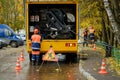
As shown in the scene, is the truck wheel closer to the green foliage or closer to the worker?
the green foliage

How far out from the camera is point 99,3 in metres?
25.0

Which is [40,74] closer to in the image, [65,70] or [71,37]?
[65,70]

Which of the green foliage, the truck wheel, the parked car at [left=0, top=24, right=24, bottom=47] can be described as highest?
the green foliage

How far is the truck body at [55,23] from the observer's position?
74.7ft

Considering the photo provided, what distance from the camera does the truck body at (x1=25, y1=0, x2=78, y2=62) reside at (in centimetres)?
2278

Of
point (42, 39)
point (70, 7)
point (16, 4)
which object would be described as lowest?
Answer: point (42, 39)

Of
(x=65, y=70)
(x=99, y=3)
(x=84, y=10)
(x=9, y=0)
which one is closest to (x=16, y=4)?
(x=9, y=0)

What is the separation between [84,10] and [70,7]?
5.96 m

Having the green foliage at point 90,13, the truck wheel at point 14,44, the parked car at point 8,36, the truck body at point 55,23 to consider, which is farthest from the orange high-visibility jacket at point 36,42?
the truck wheel at point 14,44

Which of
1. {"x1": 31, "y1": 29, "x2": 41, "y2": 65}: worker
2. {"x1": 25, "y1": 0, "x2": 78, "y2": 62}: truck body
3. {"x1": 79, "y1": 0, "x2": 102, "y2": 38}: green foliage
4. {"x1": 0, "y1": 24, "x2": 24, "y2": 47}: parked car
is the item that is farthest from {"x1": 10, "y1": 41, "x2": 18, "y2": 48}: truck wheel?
{"x1": 31, "y1": 29, "x2": 41, "y2": 65}: worker

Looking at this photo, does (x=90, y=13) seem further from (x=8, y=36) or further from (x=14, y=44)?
(x=14, y=44)

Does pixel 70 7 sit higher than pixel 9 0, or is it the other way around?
pixel 9 0

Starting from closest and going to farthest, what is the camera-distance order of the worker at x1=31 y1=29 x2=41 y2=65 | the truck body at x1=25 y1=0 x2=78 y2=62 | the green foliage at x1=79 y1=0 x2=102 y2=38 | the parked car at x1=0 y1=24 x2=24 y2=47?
1. the worker at x1=31 y1=29 x2=41 y2=65
2. the truck body at x1=25 y1=0 x2=78 y2=62
3. the green foliage at x1=79 y1=0 x2=102 y2=38
4. the parked car at x1=0 y1=24 x2=24 y2=47

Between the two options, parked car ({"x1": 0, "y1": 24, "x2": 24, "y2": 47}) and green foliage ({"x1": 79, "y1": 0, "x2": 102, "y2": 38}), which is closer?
green foliage ({"x1": 79, "y1": 0, "x2": 102, "y2": 38})
